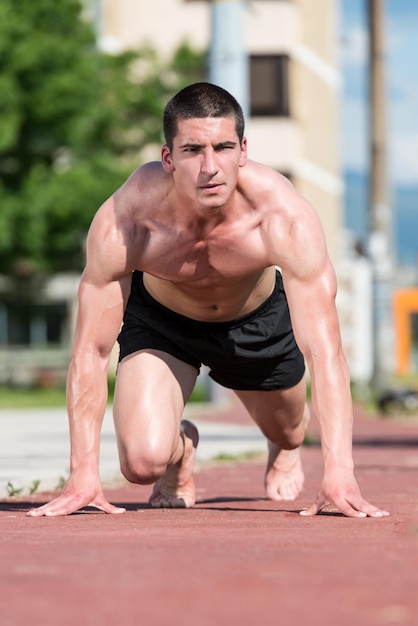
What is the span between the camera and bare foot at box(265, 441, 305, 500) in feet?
28.1

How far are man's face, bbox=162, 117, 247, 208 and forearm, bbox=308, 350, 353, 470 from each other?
800 millimetres

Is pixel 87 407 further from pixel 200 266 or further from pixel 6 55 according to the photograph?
pixel 6 55

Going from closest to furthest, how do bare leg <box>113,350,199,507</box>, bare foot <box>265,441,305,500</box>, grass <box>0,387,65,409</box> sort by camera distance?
bare leg <box>113,350,199,507</box>
bare foot <box>265,441,305,500</box>
grass <box>0,387,65,409</box>

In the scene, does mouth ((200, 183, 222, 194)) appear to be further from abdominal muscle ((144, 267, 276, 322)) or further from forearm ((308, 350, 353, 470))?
forearm ((308, 350, 353, 470))

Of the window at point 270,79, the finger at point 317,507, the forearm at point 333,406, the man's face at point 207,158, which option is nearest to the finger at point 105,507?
the finger at point 317,507

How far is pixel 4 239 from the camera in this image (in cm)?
3281

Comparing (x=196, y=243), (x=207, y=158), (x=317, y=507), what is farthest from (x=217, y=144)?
(x=317, y=507)

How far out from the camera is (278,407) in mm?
8219

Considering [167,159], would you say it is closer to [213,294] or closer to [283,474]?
[213,294]

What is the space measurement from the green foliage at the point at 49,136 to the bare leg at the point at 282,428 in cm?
2404

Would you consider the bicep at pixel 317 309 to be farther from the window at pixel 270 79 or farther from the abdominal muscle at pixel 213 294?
the window at pixel 270 79

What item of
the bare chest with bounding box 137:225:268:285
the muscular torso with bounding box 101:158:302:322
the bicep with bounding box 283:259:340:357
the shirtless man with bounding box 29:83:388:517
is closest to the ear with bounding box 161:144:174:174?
the shirtless man with bounding box 29:83:388:517

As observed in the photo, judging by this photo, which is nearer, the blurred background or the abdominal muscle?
the abdominal muscle

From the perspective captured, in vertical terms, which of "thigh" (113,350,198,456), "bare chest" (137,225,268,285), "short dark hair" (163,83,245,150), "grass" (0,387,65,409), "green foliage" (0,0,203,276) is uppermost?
"short dark hair" (163,83,245,150)
